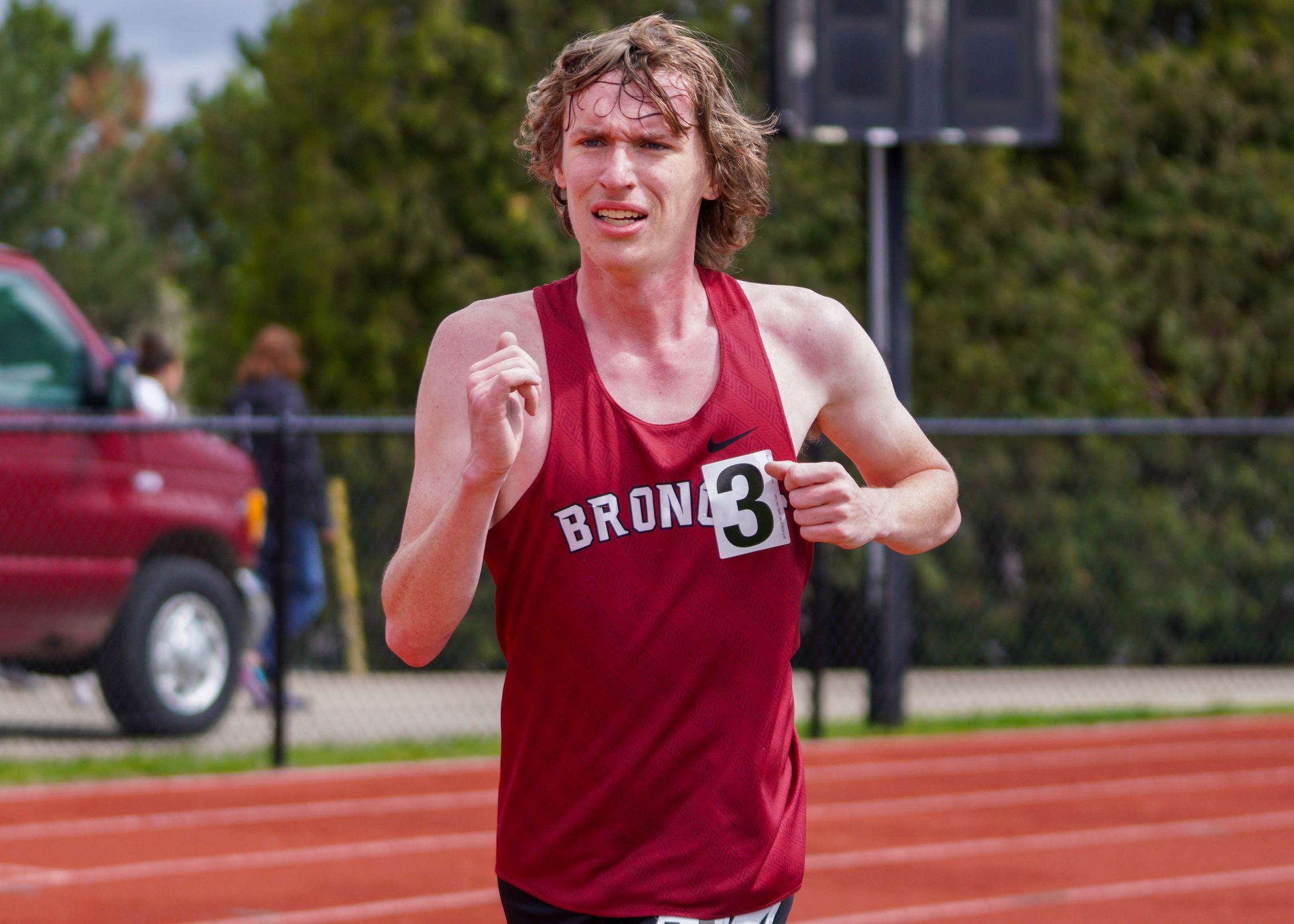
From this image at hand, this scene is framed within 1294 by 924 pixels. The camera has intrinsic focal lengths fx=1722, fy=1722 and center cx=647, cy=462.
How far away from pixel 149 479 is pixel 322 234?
618cm

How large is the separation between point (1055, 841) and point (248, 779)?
3.59 metres

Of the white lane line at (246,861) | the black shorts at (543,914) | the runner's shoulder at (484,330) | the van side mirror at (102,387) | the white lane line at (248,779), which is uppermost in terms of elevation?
the runner's shoulder at (484,330)

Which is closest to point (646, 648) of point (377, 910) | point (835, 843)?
point (377, 910)

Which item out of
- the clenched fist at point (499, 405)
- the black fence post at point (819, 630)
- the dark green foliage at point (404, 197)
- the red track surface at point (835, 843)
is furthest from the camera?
the dark green foliage at point (404, 197)

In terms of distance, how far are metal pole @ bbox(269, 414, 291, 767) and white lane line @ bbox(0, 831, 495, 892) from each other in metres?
1.78

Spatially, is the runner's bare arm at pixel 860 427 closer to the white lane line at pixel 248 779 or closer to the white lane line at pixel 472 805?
the white lane line at pixel 472 805

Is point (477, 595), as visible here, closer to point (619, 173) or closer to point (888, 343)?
point (888, 343)

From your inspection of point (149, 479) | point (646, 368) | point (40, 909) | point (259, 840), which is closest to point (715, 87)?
point (646, 368)

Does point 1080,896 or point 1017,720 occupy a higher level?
point 1080,896

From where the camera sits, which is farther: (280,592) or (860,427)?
(280,592)

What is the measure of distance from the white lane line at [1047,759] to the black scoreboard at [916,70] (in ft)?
10.8

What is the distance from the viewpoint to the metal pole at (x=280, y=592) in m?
8.15

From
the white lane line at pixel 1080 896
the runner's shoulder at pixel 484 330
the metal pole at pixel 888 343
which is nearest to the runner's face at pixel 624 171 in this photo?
the runner's shoulder at pixel 484 330

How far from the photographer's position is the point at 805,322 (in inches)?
93.9
